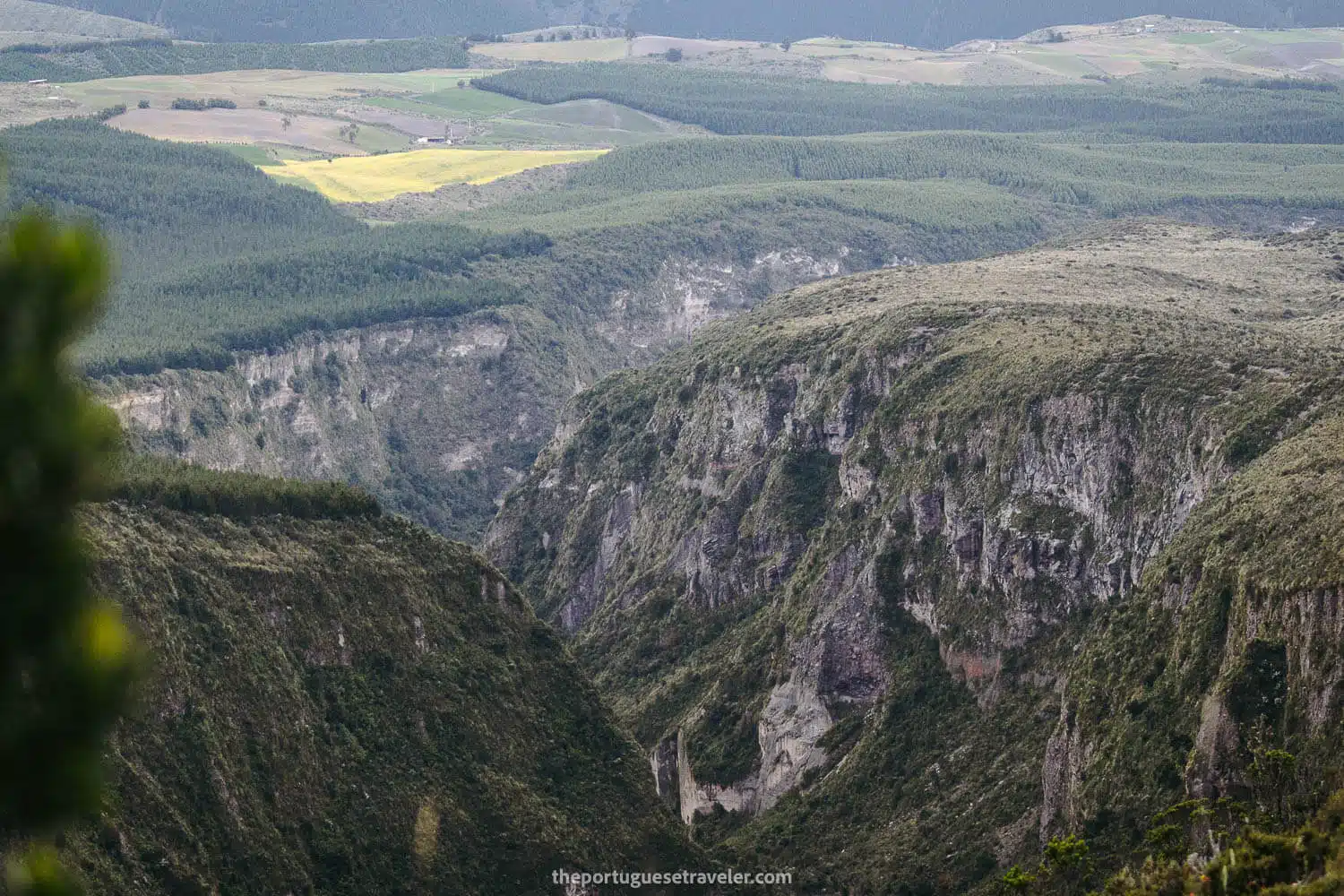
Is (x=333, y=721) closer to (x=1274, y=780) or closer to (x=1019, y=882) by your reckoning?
(x=1019, y=882)

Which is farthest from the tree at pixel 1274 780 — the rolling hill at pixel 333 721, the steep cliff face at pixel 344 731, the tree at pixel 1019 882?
the rolling hill at pixel 333 721

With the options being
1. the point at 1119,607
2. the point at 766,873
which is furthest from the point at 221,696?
the point at 1119,607

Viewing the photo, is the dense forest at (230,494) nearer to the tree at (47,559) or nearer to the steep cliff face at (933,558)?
the steep cliff face at (933,558)

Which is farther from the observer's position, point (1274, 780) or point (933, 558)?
point (933, 558)

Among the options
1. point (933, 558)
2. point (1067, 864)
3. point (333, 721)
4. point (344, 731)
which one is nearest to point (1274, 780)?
point (1067, 864)

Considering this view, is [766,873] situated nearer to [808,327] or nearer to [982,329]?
[982,329]

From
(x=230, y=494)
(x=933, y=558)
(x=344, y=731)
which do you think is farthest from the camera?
(x=933, y=558)
